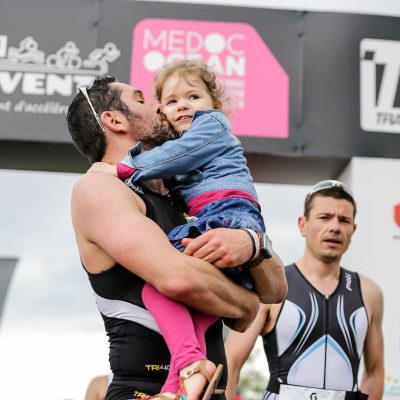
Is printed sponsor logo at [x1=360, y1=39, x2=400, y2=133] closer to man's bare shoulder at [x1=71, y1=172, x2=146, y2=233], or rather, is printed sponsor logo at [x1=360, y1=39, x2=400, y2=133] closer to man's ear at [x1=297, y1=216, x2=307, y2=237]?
man's ear at [x1=297, y1=216, x2=307, y2=237]

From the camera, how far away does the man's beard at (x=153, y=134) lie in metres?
2.37

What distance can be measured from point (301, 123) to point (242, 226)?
164 inches

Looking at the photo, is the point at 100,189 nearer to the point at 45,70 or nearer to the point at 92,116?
the point at 92,116

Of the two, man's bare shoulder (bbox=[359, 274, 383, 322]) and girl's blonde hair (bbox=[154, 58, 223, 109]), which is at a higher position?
girl's blonde hair (bbox=[154, 58, 223, 109])

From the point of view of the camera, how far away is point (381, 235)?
5969mm

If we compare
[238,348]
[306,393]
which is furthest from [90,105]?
[306,393]

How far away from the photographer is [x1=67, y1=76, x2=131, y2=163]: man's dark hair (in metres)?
2.35

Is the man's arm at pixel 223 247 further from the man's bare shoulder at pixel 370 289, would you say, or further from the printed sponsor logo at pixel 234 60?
the printed sponsor logo at pixel 234 60

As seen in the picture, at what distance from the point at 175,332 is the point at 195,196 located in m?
0.56

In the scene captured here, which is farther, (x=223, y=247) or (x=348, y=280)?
(x=348, y=280)

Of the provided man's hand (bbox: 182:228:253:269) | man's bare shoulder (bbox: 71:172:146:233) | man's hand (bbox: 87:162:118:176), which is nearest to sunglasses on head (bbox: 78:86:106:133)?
man's hand (bbox: 87:162:118:176)

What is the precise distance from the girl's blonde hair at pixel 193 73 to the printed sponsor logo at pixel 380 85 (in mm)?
3291

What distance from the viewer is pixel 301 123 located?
6168 mm

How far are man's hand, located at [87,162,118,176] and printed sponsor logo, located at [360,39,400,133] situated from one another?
429 centimetres
